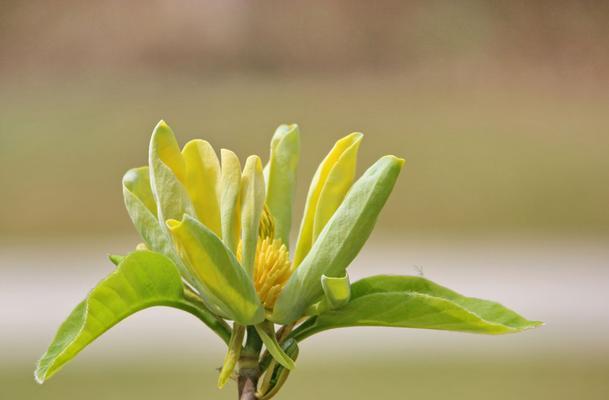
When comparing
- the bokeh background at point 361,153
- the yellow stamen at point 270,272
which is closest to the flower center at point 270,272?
the yellow stamen at point 270,272

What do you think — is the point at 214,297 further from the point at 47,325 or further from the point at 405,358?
the point at 47,325

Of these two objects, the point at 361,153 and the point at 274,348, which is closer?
the point at 274,348

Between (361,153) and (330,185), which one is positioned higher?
(361,153)

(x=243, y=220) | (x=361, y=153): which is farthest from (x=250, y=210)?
(x=361, y=153)

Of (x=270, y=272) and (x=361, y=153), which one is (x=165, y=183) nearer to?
(x=270, y=272)

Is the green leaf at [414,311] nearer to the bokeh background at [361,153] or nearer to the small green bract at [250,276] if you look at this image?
the small green bract at [250,276]

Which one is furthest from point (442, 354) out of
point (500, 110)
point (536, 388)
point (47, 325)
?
point (500, 110)
